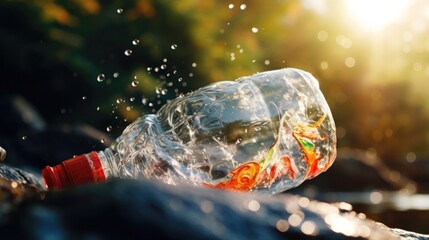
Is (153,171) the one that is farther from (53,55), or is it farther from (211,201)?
(53,55)

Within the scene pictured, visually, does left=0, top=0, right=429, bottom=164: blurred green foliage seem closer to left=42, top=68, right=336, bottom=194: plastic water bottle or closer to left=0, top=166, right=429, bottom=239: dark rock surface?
left=42, top=68, right=336, bottom=194: plastic water bottle

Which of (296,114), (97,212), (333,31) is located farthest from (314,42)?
(97,212)

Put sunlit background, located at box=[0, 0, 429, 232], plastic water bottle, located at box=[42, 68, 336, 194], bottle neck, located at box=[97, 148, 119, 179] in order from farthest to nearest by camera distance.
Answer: sunlit background, located at box=[0, 0, 429, 232] < plastic water bottle, located at box=[42, 68, 336, 194] < bottle neck, located at box=[97, 148, 119, 179]

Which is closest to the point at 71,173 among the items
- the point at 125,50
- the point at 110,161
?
the point at 110,161

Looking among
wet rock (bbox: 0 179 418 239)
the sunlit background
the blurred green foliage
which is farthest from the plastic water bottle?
the blurred green foliage

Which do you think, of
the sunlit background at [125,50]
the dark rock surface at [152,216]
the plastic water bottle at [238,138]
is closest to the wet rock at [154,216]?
the dark rock surface at [152,216]

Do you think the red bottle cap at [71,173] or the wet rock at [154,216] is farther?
the red bottle cap at [71,173]

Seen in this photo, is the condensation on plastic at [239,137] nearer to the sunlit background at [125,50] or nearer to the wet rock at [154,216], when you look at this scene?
the wet rock at [154,216]
